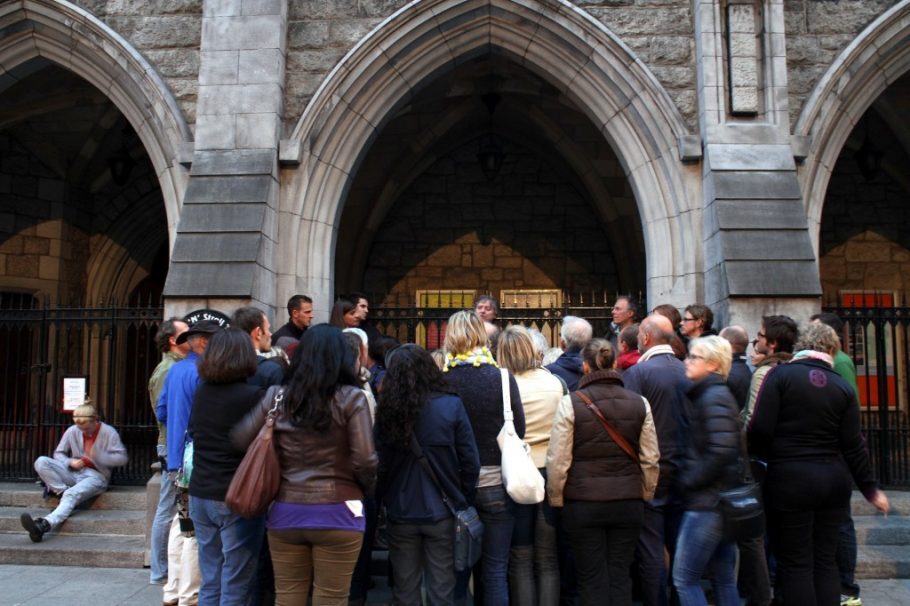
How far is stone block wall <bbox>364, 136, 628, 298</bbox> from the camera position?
432 inches

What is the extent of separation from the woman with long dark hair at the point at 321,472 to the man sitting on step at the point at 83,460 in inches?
142

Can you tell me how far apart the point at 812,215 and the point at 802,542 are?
413cm

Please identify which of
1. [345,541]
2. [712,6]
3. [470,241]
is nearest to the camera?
[345,541]

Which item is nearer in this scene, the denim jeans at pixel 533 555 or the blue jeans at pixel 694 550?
the blue jeans at pixel 694 550

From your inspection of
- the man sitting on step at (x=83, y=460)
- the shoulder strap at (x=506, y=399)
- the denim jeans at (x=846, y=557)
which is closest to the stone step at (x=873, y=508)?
the denim jeans at (x=846, y=557)

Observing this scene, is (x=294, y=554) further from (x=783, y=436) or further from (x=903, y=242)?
(x=903, y=242)

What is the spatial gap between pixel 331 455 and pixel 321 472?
8 cm

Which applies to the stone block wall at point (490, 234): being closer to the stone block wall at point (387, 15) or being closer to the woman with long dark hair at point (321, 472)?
the stone block wall at point (387, 15)

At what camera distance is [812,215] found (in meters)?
7.09

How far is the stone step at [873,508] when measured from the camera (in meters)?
5.98

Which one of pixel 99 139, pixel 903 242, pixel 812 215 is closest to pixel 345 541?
pixel 812 215

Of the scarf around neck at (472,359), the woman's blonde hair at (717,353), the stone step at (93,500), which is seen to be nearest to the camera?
the woman's blonde hair at (717,353)

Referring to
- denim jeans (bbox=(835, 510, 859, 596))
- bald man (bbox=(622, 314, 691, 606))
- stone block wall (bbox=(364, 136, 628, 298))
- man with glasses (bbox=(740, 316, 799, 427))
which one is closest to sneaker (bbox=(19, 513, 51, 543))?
bald man (bbox=(622, 314, 691, 606))

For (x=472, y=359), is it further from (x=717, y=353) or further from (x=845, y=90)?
(x=845, y=90)
